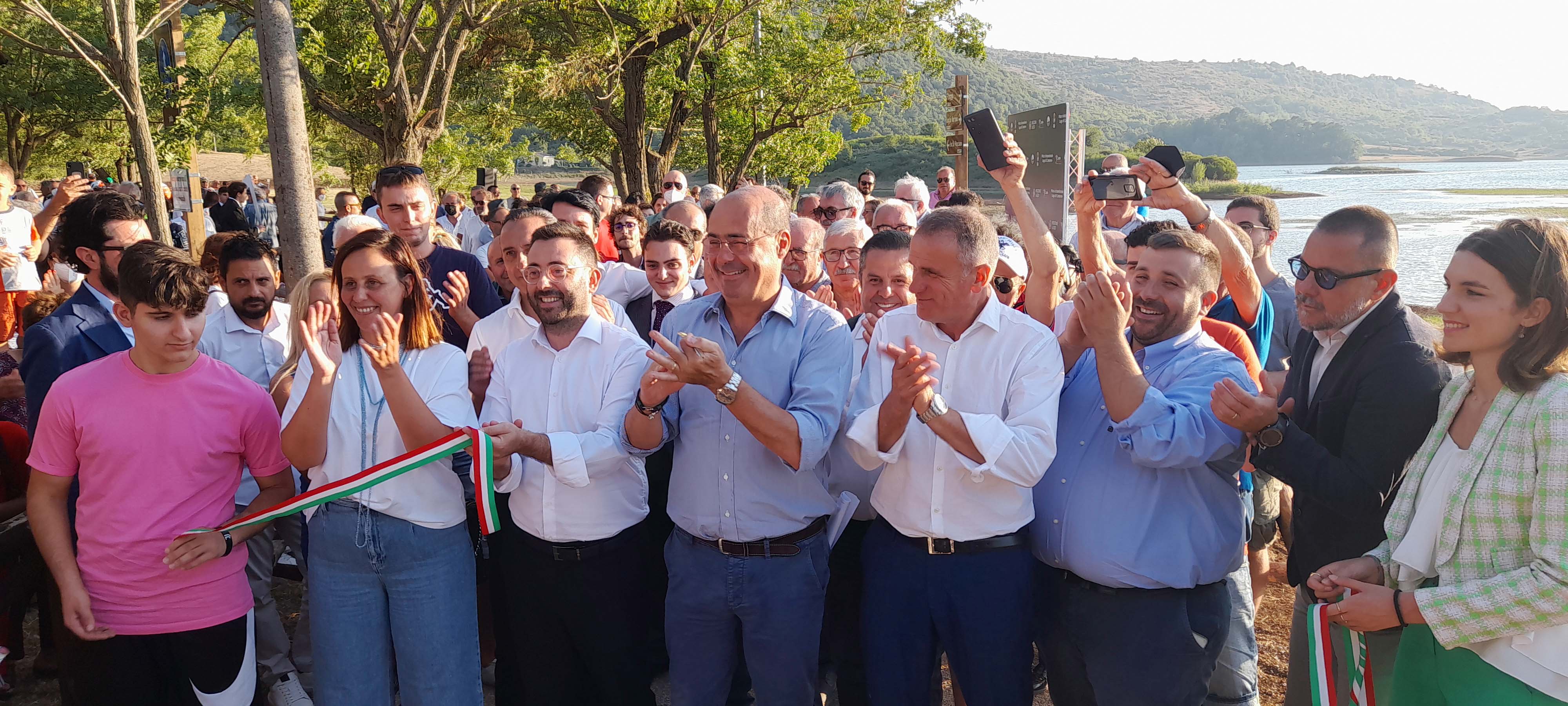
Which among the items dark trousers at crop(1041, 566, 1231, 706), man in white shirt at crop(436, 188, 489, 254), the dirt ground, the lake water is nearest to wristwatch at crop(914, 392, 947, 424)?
dark trousers at crop(1041, 566, 1231, 706)

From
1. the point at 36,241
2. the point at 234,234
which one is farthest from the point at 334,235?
the point at 36,241

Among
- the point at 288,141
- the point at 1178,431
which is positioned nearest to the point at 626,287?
the point at 288,141

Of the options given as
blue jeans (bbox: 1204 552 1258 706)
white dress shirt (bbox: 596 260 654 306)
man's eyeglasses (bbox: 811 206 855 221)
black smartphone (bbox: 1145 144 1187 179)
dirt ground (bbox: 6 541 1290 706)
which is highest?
black smartphone (bbox: 1145 144 1187 179)

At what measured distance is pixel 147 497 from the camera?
3.07 m

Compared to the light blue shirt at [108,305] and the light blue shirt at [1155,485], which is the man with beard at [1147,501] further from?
the light blue shirt at [108,305]

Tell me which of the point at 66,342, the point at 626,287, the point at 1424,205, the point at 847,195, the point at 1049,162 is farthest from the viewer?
the point at 1424,205

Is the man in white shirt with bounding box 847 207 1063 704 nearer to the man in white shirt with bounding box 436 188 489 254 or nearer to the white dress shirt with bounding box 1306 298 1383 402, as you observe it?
the white dress shirt with bounding box 1306 298 1383 402

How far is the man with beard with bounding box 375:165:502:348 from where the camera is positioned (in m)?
4.75

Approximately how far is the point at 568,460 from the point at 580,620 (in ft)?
2.42

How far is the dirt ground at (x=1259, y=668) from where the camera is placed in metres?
4.23

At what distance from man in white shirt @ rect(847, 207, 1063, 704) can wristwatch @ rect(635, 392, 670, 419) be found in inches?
25.8

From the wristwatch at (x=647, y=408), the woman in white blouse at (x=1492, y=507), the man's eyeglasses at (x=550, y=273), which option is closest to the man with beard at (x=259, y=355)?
the man's eyeglasses at (x=550, y=273)

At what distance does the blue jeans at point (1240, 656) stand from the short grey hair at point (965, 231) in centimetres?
154

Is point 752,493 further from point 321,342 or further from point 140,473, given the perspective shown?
point 140,473
